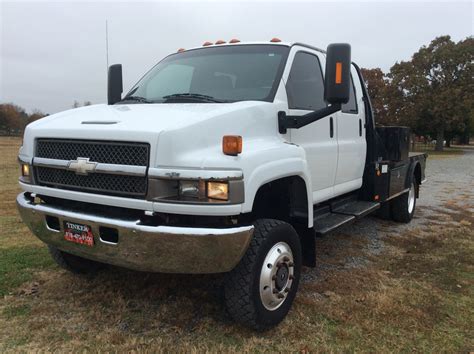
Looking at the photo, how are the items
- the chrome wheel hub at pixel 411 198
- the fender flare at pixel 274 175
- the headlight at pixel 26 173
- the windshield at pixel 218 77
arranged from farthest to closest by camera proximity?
the chrome wheel hub at pixel 411 198, the windshield at pixel 218 77, the headlight at pixel 26 173, the fender flare at pixel 274 175

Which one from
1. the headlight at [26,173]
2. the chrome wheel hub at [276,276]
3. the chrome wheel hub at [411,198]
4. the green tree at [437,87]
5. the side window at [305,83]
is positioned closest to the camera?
the chrome wheel hub at [276,276]

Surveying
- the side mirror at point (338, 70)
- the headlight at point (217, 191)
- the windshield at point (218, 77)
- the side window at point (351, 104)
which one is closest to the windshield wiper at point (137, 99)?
the windshield at point (218, 77)

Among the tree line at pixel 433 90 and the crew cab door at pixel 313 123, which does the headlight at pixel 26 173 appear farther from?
the tree line at pixel 433 90

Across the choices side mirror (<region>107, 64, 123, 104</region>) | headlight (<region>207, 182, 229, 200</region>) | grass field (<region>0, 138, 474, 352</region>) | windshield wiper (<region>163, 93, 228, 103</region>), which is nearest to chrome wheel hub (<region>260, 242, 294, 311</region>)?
grass field (<region>0, 138, 474, 352</region>)

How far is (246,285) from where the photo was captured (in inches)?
123

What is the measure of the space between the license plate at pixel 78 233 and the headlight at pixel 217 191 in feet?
3.08

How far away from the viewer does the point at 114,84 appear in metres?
4.75

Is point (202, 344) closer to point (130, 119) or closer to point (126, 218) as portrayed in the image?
point (126, 218)

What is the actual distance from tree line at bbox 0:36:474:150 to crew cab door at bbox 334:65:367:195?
36.3 meters

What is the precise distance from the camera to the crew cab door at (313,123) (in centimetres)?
401

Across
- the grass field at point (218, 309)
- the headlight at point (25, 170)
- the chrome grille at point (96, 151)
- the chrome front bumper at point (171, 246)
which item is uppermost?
the chrome grille at point (96, 151)

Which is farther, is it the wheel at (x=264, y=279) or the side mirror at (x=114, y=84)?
the side mirror at (x=114, y=84)

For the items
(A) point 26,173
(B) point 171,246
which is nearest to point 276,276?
Result: (B) point 171,246

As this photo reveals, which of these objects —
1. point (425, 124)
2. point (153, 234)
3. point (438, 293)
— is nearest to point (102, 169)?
point (153, 234)
